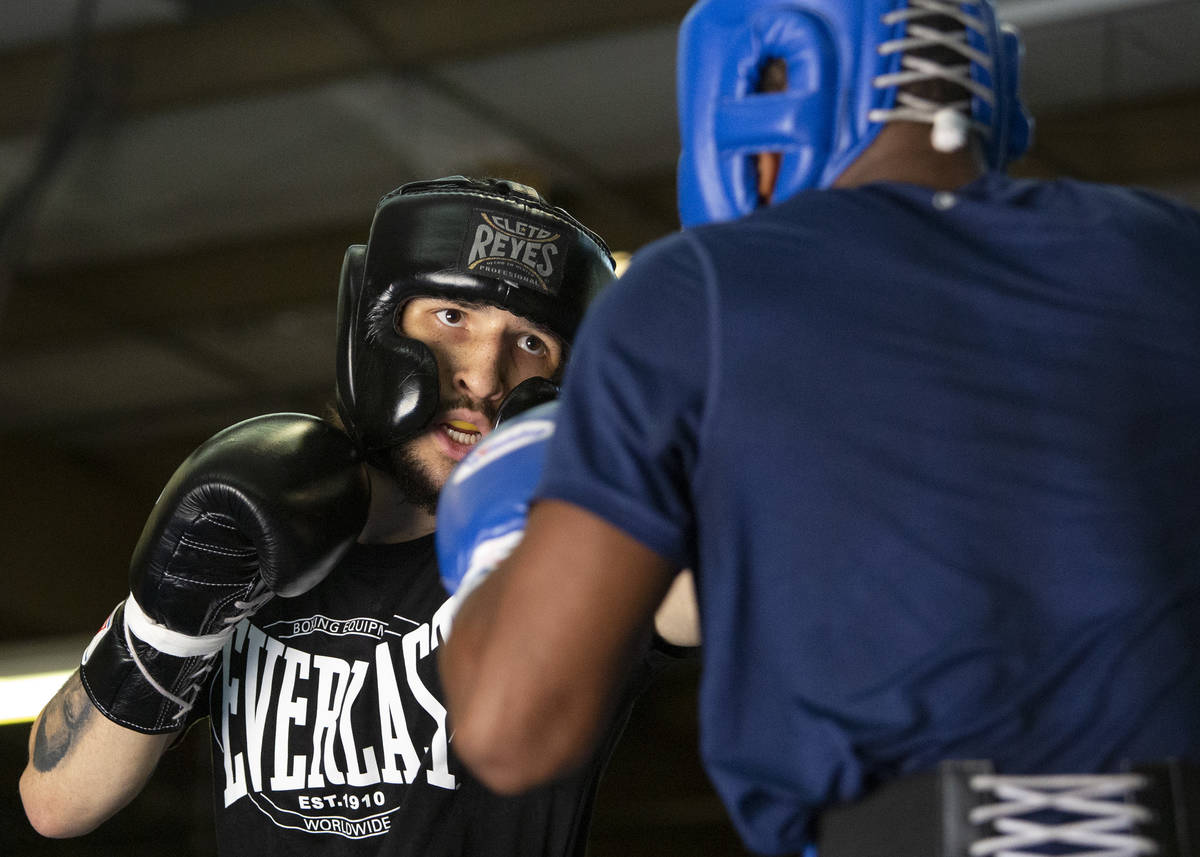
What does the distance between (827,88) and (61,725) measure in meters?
1.22

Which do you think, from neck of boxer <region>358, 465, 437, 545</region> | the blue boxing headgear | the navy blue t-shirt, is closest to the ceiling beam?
neck of boxer <region>358, 465, 437, 545</region>

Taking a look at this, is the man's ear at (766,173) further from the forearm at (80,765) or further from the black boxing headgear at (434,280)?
the forearm at (80,765)

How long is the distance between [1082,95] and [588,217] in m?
1.78

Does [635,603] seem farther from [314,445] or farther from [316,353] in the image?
[316,353]

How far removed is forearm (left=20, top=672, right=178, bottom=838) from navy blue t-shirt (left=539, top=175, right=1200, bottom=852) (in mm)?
944

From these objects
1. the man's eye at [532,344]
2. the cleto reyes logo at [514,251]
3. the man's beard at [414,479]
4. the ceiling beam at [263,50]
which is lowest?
the man's beard at [414,479]

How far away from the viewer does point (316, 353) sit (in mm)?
5957

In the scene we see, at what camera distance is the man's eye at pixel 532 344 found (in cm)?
182

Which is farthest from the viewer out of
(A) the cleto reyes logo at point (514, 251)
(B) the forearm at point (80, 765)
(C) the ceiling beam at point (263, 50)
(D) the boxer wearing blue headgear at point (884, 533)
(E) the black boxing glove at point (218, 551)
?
(C) the ceiling beam at point (263, 50)

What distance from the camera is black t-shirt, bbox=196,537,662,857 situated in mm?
1572

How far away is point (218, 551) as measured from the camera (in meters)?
1.53

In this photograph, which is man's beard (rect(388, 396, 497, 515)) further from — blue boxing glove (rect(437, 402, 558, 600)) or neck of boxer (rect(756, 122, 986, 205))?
neck of boxer (rect(756, 122, 986, 205))

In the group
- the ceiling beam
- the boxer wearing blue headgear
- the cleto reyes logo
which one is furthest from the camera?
the ceiling beam

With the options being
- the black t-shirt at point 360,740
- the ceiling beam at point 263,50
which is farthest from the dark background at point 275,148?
the black t-shirt at point 360,740
